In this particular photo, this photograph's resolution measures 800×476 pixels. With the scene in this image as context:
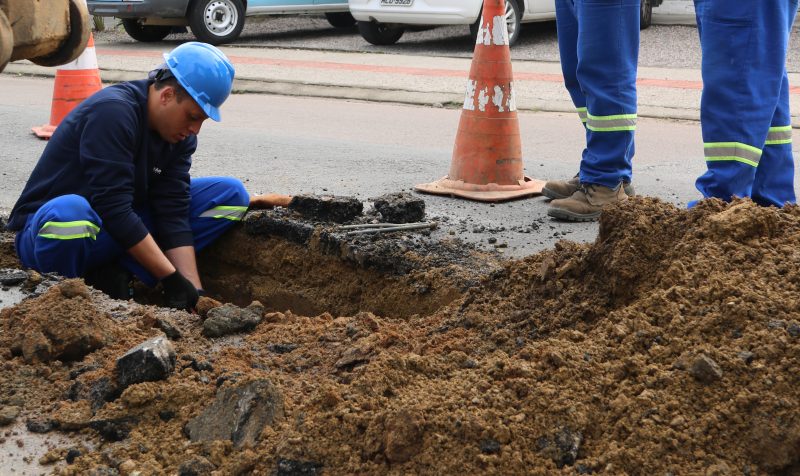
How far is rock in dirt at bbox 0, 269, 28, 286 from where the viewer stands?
3725 millimetres

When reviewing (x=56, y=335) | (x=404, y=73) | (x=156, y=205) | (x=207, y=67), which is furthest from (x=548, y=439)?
(x=404, y=73)

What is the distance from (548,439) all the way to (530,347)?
41 centimetres

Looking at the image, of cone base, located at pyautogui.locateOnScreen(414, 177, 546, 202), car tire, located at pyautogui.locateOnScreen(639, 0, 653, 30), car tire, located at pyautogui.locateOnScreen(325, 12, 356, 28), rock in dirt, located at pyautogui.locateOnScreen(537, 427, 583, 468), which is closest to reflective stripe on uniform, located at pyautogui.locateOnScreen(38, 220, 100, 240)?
cone base, located at pyautogui.locateOnScreen(414, 177, 546, 202)

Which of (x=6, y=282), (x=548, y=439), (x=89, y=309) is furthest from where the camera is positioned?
(x=6, y=282)

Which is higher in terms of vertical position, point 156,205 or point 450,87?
point 156,205

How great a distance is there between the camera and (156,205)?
434cm

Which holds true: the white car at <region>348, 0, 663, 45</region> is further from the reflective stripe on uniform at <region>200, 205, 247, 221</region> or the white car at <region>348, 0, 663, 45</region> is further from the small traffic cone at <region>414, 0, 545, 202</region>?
the reflective stripe on uniform at <region>200, 205, 247, 221</region>

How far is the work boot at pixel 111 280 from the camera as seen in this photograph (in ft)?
14.1

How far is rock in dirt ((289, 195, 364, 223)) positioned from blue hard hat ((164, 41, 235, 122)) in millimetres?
866

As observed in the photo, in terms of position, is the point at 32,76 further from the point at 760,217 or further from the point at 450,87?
the point at 760,217

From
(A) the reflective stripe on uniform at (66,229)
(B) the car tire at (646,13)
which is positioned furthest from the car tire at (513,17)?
(A) the reflective stripe on uniform at (66,229)

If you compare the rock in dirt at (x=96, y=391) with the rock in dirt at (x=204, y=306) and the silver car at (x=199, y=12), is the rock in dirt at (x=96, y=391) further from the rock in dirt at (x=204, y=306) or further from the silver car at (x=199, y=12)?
the silver car at (x=199, y=12)

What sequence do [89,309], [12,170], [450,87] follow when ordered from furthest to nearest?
[450,87]
[12,170]
[89,309]

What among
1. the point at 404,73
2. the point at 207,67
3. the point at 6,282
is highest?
the point at 207,67
